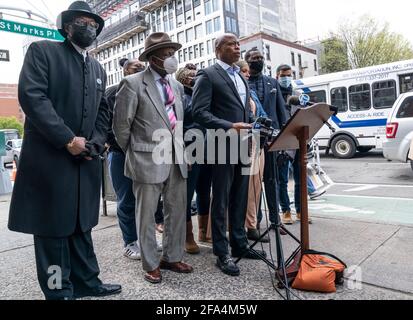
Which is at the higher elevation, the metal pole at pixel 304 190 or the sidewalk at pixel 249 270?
the metal pole at pixel 304 190

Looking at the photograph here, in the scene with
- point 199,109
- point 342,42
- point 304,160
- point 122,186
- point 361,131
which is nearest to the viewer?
point 304,160

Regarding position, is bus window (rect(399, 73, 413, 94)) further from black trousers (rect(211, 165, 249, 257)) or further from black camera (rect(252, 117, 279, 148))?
black camera (rect(252, 117, 279, 148))

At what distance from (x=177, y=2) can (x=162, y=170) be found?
51.3m

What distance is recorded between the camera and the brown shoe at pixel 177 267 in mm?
3083

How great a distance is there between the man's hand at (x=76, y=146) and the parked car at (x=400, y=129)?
795cm

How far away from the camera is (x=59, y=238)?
2418 millimetres

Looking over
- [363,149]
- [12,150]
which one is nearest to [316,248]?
[363,149]

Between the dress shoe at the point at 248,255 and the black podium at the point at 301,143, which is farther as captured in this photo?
the dress shoe at the point at 248,255

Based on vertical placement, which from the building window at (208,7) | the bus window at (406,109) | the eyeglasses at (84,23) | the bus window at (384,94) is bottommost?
the bus window at (406,109)

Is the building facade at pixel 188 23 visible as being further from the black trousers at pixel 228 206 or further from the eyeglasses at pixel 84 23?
the eyeglasses at pixel 84 23

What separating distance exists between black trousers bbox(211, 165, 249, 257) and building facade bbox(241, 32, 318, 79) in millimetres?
31764

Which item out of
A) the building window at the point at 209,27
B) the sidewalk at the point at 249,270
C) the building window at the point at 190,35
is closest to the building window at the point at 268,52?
the building window at the point at 209,27
